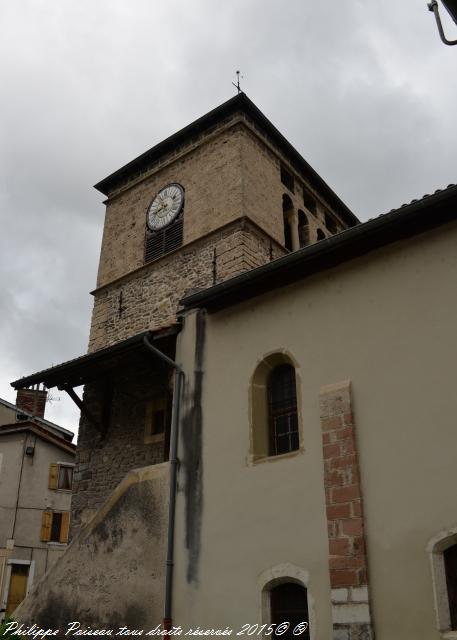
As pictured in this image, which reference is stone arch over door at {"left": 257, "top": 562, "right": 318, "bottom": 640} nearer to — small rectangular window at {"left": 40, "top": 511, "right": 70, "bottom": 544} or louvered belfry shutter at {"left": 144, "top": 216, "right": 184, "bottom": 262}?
louvered belfry shutter at {"left": 144, "top": 216, "right": 184, "bottom": 262}

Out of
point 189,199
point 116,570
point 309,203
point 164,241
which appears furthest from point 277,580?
point 309,203

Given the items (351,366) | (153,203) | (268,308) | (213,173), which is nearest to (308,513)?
(351,366)

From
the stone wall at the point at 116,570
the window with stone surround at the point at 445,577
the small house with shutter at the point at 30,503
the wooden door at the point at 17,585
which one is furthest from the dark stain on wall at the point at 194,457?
the wooden door at the point at 17,585

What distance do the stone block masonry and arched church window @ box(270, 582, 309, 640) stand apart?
572 mm

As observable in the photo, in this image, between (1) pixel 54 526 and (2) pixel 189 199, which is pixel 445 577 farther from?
(1) pixel 54 526

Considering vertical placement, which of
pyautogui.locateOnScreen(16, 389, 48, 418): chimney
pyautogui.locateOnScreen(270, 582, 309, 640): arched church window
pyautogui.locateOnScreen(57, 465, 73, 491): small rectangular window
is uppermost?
pyautogui.locateOnScreen(16, 389, 48, 418): chimney

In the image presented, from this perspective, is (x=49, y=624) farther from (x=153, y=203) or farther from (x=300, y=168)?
(x=300, y=168)

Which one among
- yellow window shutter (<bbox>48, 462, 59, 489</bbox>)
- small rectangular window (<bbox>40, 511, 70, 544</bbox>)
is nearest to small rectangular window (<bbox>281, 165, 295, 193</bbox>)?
yellow window shutter (<bbox>48, 462, 59, 489</bbox>)

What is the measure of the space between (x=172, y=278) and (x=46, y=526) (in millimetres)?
10709

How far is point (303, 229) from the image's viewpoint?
1681cm

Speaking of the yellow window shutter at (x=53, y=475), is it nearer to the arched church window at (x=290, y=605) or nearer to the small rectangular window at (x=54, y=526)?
the small rectangular window at (x=54, y=526)

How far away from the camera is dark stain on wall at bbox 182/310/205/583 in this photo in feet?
26.3

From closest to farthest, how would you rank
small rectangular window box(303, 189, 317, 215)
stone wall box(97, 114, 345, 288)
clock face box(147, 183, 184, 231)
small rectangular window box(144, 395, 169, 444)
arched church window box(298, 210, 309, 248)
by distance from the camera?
small rectangular window box(144, 395, 169, 444), stone wall box(97, 114, 345, 288), clock face box(147, 183, 184, 231), arched church window box(298, 210, 309, 248), small rectangular window box(303, 189, 317, 215)

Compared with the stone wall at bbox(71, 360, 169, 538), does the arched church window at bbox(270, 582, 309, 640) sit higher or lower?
lower
